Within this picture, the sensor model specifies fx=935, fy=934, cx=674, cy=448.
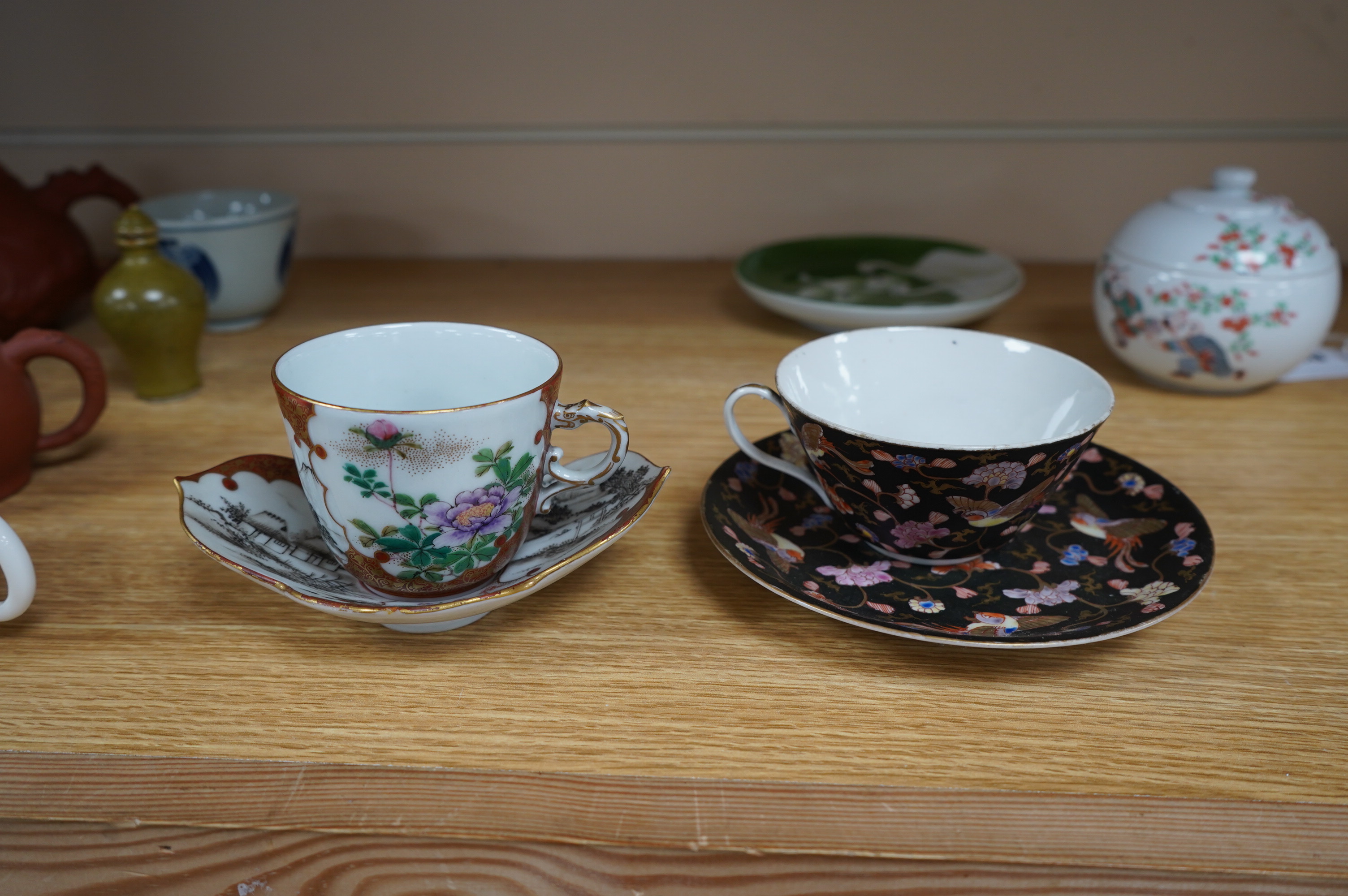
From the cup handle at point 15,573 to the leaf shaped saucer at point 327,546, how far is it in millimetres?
68

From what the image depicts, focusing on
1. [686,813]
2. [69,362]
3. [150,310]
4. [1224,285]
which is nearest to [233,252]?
[150,310]

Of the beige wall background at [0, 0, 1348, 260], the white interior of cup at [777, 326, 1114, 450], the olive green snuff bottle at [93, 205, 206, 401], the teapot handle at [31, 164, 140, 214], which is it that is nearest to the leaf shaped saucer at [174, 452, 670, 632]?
the white interior of cup at [777, 326, 1114, 450]

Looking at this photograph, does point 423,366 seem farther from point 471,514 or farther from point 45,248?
point 45,248

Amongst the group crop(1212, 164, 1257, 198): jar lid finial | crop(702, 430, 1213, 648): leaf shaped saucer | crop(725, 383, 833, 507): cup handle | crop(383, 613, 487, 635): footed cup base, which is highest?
crop(1212, 164, 1257, 198): jar lid finial

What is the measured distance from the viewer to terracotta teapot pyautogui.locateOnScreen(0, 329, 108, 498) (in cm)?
54

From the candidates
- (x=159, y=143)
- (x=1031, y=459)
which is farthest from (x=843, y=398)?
(x=159, y=143)

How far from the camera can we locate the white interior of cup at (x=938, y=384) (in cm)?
52

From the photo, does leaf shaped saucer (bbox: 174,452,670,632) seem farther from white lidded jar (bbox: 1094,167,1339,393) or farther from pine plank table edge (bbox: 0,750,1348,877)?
white lidded jar (bbox: 1094,167,1339,393)

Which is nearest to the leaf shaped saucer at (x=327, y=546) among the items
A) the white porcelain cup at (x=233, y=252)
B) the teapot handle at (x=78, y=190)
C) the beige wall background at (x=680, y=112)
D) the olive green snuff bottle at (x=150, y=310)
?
the olive green snuff bottle at (x=150, y=310)

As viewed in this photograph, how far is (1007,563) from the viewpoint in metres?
0.47

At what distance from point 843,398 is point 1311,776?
28 cm

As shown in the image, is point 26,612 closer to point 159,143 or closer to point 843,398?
point 843,398

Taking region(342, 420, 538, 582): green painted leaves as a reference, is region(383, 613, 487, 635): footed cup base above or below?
below

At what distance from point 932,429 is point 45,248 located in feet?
2.42
